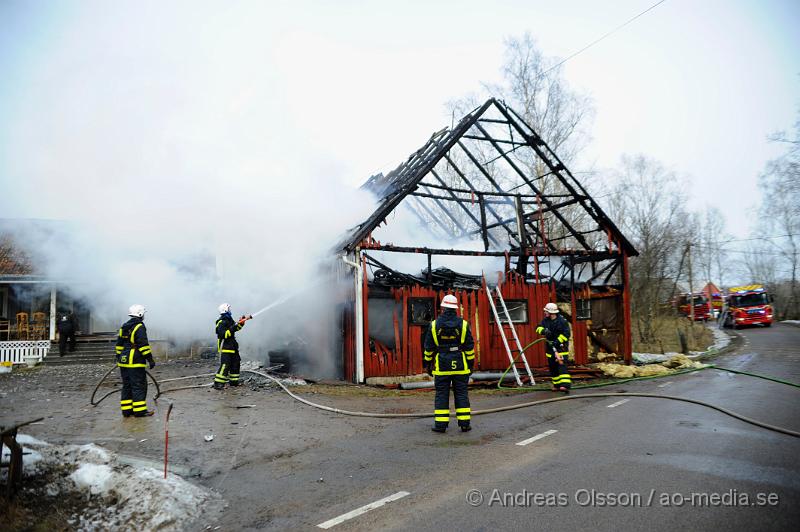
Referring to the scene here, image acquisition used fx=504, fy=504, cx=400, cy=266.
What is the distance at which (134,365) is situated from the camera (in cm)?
795

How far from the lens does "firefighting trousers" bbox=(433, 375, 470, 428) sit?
6.70 metres

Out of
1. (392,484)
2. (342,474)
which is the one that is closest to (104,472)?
(342,474)

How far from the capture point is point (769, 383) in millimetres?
10320

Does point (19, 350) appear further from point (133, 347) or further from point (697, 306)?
point (697, 306)

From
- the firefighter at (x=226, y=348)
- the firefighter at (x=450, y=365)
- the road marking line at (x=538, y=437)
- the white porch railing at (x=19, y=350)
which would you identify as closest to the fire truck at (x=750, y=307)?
the road marking line at (x=538, y=437)

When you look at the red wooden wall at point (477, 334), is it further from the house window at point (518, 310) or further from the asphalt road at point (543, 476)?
the asphalt road at point (543, 476)

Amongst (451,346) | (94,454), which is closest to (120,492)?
(94,454)

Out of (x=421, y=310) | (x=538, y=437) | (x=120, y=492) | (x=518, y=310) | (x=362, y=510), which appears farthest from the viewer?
(x=518, y=310)

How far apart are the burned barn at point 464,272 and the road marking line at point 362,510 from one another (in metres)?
7.39

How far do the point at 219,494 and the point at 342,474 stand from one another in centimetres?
118

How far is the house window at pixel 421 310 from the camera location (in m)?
12.5

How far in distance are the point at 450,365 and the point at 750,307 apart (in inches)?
1329

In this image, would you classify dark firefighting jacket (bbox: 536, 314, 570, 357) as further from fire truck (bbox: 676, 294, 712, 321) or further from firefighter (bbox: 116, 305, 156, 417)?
fire truck (bbox: 676, 294, 712, 321)

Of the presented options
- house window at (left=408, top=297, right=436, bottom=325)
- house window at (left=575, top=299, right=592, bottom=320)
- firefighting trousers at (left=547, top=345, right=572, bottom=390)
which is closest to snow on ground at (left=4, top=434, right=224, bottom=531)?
firefighting trousers at (left=547, top=345, right=572, bottom=390)
